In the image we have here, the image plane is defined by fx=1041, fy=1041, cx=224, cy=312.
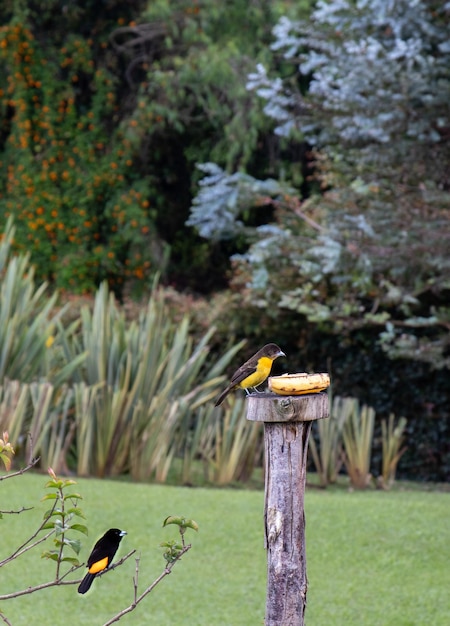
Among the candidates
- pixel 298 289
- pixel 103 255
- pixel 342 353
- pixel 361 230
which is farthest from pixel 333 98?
pixel 103 255

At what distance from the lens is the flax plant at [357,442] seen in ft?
30.5

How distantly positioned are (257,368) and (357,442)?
5.86 meters

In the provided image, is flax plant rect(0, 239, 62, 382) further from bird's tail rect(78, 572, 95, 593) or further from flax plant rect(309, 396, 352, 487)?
bird's tail rect(78, 572, 95, 593)

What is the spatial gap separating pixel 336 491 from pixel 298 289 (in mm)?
1962

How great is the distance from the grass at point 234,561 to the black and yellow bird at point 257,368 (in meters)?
1.99

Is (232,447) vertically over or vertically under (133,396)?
under

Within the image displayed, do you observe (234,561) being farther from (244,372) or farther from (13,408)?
(244,372)

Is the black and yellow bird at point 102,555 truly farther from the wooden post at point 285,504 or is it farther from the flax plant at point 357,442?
the flax plant at point 357,442

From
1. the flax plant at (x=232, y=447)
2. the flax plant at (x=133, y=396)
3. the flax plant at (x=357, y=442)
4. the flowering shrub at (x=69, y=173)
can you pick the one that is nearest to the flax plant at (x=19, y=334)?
the flax plant at (x=133, y=396)

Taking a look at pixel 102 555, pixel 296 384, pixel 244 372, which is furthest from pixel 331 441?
pixel 102 555

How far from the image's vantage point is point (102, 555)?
3.02 metres

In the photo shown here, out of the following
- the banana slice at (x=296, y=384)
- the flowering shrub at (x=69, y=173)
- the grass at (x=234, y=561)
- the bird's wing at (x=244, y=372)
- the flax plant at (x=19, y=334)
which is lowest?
the grass at (x=234, y=561)

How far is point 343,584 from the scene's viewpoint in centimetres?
605

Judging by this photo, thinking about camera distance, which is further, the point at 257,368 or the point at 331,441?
the point at 331,441
